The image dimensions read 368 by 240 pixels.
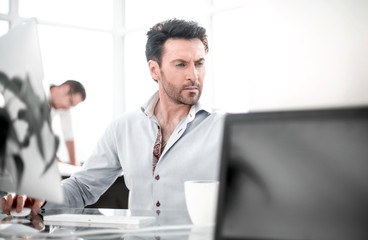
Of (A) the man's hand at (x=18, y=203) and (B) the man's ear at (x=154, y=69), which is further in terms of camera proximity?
(B) the man's ear at (x=154, y=69)

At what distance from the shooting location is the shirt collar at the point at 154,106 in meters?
1.75

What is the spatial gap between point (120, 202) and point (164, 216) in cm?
136

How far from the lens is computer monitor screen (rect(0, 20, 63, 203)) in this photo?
2.50 ft

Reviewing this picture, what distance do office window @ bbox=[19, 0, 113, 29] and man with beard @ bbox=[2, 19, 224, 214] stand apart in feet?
10.1

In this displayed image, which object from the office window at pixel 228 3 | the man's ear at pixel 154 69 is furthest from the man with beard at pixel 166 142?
the office window at pixel 228 3

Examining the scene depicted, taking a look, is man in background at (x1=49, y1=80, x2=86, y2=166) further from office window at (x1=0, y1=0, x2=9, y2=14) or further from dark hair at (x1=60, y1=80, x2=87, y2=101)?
office window at (x1=0, y1=0, x2=9, y2=14)

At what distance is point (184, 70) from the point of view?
1.98 meters

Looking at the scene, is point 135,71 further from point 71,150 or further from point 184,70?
point 184,70

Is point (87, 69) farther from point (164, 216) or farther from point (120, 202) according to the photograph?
point (164, 216)

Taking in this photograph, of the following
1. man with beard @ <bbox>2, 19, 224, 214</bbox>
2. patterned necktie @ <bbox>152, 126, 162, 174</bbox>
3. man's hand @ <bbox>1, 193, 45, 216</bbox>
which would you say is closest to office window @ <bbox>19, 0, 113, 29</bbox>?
man with beard @ <bbox>2, 19, 224, 214</bbox>

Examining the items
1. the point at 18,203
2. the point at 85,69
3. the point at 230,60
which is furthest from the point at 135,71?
the point at 18,203

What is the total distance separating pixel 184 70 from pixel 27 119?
1245 millimetres

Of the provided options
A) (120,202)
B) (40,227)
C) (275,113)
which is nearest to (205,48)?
(120,202)

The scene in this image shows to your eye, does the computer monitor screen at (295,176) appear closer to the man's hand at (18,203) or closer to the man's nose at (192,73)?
the man's hand at (18,203)
